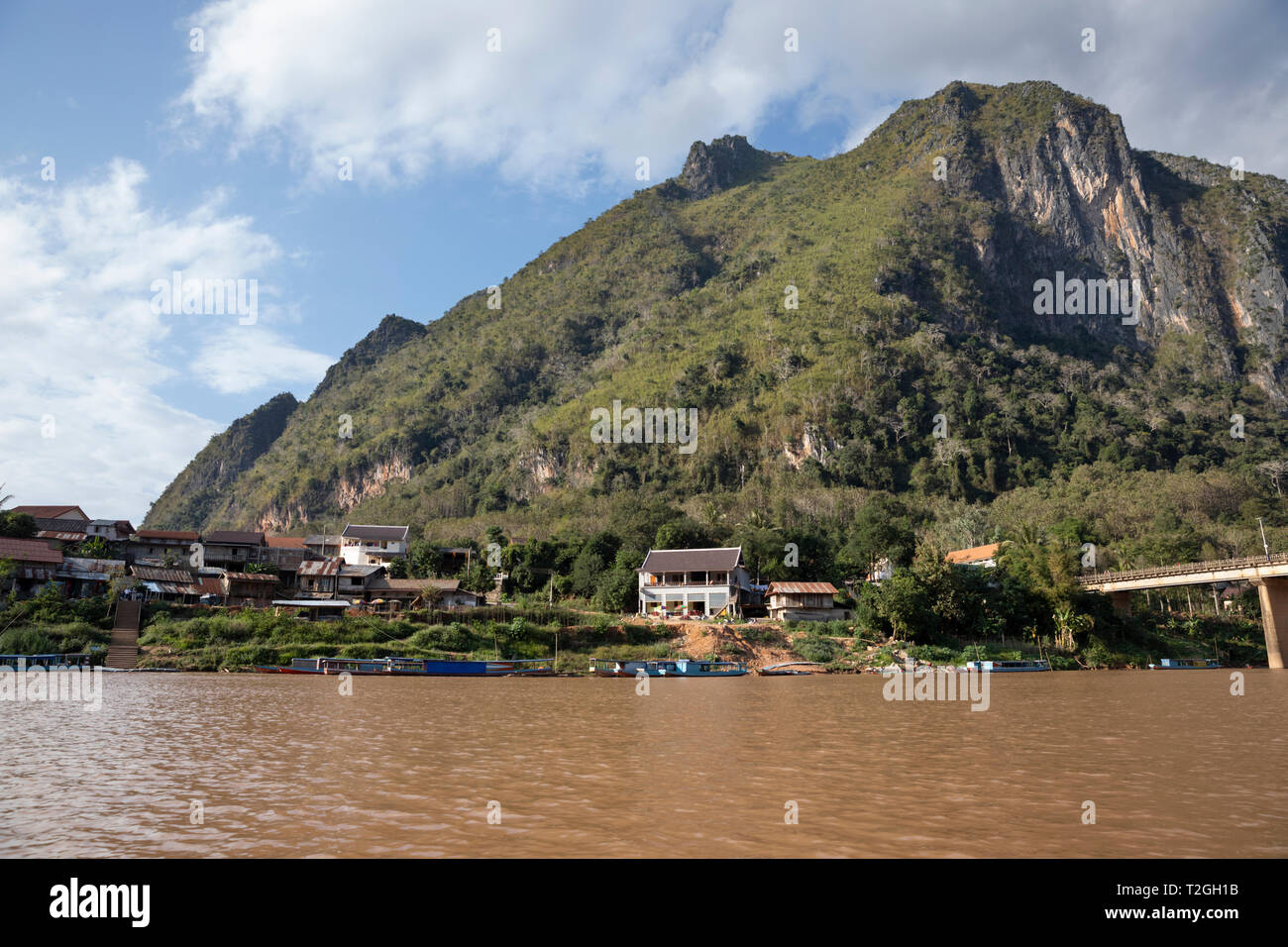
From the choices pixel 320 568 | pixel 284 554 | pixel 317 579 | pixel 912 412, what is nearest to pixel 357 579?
pixel 317 579

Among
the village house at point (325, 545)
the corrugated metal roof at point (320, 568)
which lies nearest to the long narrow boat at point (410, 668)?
the corrugated metal roof at point (320, 568)

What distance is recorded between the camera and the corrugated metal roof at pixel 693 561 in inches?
2643

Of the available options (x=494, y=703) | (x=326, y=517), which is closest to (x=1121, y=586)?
(x=494, y=703)

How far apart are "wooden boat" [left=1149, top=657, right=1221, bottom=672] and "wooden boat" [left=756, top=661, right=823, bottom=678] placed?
28.2 meters

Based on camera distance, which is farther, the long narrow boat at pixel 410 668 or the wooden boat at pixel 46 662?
the long narrow boat at pixel 410 668

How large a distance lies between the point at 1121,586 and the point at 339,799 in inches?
2790

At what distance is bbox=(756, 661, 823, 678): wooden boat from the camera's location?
48.2 m

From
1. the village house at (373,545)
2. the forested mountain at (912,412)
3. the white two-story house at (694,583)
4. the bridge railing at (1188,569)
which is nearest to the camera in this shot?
the bridge railing at (1188,569)

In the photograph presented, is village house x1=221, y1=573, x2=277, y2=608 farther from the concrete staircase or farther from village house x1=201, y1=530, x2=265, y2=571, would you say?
village house x1=201, y1=530, x2=265, y2=571

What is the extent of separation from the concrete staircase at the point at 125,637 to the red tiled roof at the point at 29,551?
548 inches

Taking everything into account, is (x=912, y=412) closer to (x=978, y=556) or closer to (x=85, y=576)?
(x=978, y=556)

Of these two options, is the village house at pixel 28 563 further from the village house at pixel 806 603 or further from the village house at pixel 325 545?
the village house at pixel 806 603

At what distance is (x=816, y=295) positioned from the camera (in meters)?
176

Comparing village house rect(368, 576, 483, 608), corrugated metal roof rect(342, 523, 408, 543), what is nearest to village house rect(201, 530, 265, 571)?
corrugated metal roof rect(342, 523, 408, 543)
